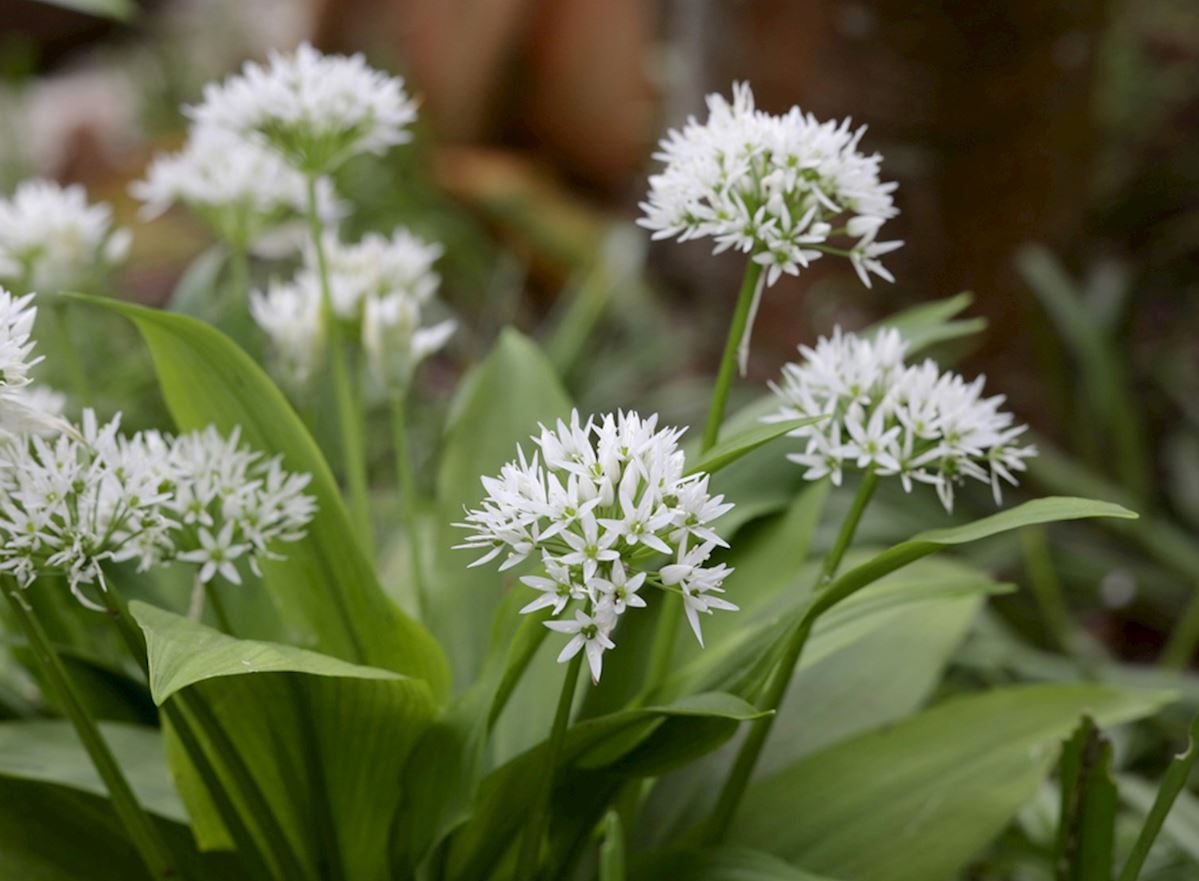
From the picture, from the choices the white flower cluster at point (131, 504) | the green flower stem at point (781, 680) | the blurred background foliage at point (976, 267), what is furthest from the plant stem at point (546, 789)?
the blurred background foliage at point (976, 267)

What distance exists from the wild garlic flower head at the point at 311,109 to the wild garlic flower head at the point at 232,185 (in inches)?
4.8

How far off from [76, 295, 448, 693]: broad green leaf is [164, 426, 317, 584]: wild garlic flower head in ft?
0.13

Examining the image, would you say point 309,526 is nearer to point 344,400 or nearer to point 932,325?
point 344,400

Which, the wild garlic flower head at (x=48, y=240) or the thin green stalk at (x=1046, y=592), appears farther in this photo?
the thin green stalk at (x=1046, y=592)

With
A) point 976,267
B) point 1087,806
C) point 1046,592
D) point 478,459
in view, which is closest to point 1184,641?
point 1046,592

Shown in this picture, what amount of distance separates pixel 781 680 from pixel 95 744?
428 mm

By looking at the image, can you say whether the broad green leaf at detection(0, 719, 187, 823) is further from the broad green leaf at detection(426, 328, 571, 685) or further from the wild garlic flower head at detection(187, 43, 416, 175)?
the wild garlic flower head at detection(187, 43, 416, 175)

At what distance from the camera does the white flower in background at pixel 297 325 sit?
107 cm

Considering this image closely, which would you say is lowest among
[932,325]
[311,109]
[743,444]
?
[743,444]

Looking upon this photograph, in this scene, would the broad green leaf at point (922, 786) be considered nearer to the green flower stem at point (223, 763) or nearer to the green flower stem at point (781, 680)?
the green flower stem at point (781, 680)

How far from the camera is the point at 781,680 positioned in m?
0.81

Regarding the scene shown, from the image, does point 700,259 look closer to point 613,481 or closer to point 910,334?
point 910,334

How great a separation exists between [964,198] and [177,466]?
1.62 meters

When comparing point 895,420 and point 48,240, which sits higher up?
point 48,240
